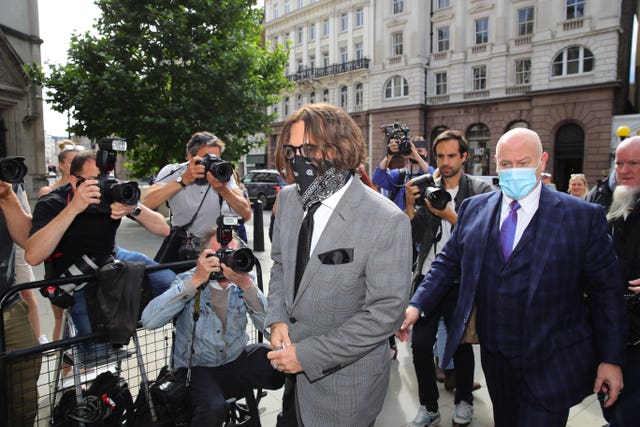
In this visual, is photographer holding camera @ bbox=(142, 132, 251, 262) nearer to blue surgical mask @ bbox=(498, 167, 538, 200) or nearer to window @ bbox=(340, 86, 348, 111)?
blue surgical mask @ bbox=(498, 167, 538, 200)

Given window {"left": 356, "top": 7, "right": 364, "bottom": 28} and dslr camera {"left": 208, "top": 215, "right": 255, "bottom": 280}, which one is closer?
dslr camera {"left": 208, "top": 215, "right": 255, "bottom": 280}

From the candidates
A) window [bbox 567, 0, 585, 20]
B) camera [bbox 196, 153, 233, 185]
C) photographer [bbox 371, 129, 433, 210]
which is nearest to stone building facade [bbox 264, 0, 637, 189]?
window [bbox 567, 0, 585, 20]

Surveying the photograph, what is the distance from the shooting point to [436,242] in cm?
341

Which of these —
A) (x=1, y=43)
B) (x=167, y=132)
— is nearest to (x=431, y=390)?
(x=167, y=132)

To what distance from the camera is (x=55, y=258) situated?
2822 millimetres

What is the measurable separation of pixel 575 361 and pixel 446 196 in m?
1.28

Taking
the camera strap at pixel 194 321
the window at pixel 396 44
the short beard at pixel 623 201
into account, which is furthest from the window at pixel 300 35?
the camera strap at pixel 194 321

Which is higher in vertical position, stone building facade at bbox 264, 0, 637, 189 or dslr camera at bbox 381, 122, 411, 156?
stone building facade at bbox 264, 0, 637, 189

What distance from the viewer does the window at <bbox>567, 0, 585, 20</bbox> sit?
22.7 meters

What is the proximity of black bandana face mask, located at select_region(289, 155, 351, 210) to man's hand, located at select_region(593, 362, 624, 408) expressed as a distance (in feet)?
5.06

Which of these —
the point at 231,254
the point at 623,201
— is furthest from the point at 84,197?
the point at 623,201

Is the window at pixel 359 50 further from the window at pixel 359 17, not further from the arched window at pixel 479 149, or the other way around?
the arched window at pixel 479 149

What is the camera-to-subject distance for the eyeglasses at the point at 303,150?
177cm

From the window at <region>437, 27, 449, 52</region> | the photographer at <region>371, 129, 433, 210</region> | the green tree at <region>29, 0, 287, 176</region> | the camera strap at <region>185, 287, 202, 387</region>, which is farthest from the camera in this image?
the window at <region>437, 27, 449, 52</region>
